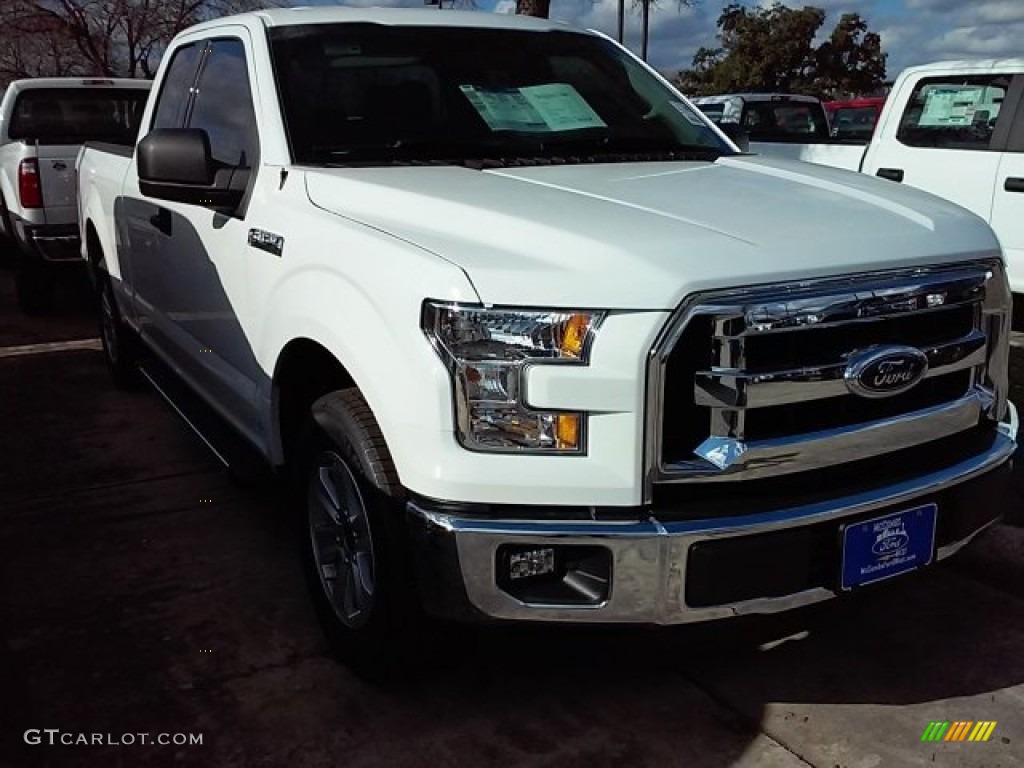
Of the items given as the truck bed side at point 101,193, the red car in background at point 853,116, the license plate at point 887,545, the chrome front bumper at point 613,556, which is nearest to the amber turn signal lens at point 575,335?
the chrome front bumper at point 613,556

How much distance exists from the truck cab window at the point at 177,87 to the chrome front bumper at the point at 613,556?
279 centimetres

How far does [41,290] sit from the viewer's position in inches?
349

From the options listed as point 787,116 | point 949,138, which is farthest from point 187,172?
point 787,116

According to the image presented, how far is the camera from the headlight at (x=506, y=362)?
236 centimetres

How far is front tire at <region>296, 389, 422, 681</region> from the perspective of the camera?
2.66 metres

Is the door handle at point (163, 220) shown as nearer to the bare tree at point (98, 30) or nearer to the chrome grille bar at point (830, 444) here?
the chrome grille bar at point (830, 444)

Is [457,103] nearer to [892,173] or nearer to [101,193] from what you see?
[101,193]

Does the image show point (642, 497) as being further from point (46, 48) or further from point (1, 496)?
point (46, 48)

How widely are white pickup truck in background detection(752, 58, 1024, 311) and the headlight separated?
5.26m

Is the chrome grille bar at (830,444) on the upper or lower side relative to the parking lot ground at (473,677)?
upper

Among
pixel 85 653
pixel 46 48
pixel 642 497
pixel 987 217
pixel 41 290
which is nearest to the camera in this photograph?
pixel 642 497

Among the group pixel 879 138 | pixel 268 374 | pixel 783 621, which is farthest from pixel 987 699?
pixel 879 138

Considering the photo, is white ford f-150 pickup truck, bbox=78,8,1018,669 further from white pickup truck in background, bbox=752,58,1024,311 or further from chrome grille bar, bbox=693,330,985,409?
white pickup truck in background, bbox=752,58,1024,311

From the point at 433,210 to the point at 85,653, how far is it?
1774mm
